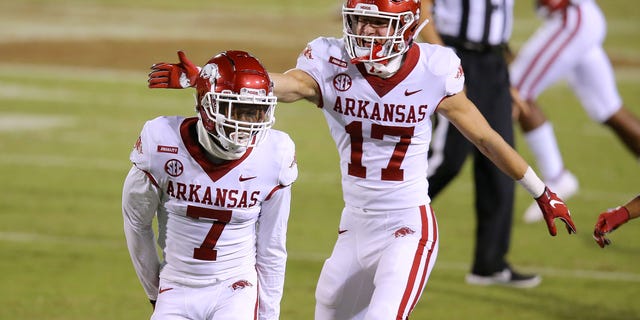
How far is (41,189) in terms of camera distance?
954 centimetres

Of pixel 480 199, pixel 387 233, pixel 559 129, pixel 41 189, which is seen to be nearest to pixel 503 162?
pixel 387 233

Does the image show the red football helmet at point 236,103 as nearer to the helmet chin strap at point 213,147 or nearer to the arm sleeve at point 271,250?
the helmet chin strap at point 213,147

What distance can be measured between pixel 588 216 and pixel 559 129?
3.97m

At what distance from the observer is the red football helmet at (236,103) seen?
427cm

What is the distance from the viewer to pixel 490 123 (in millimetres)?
7102

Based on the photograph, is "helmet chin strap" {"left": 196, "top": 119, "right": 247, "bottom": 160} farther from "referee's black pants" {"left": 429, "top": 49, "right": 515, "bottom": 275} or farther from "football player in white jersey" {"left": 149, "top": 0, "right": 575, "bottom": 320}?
"referee's black pants" {"left": 429, "top": 49, "right": 515, "bottom": 275}

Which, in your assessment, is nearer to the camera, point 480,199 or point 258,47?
point 480,199

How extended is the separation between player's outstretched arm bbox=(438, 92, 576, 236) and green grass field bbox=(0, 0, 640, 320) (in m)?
1.76

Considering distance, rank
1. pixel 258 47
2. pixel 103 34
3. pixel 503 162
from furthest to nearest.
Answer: pixel 103 34
pixel 258 47
pixel 503 162

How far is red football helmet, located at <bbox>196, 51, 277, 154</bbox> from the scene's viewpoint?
427cm

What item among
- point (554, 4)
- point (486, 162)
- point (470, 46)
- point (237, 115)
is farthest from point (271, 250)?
point (554, 4)

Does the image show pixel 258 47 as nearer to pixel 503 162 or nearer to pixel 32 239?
pixel 32 239

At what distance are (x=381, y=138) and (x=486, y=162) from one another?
2.29 meters

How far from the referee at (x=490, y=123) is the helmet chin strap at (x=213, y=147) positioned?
2912 millimetres
